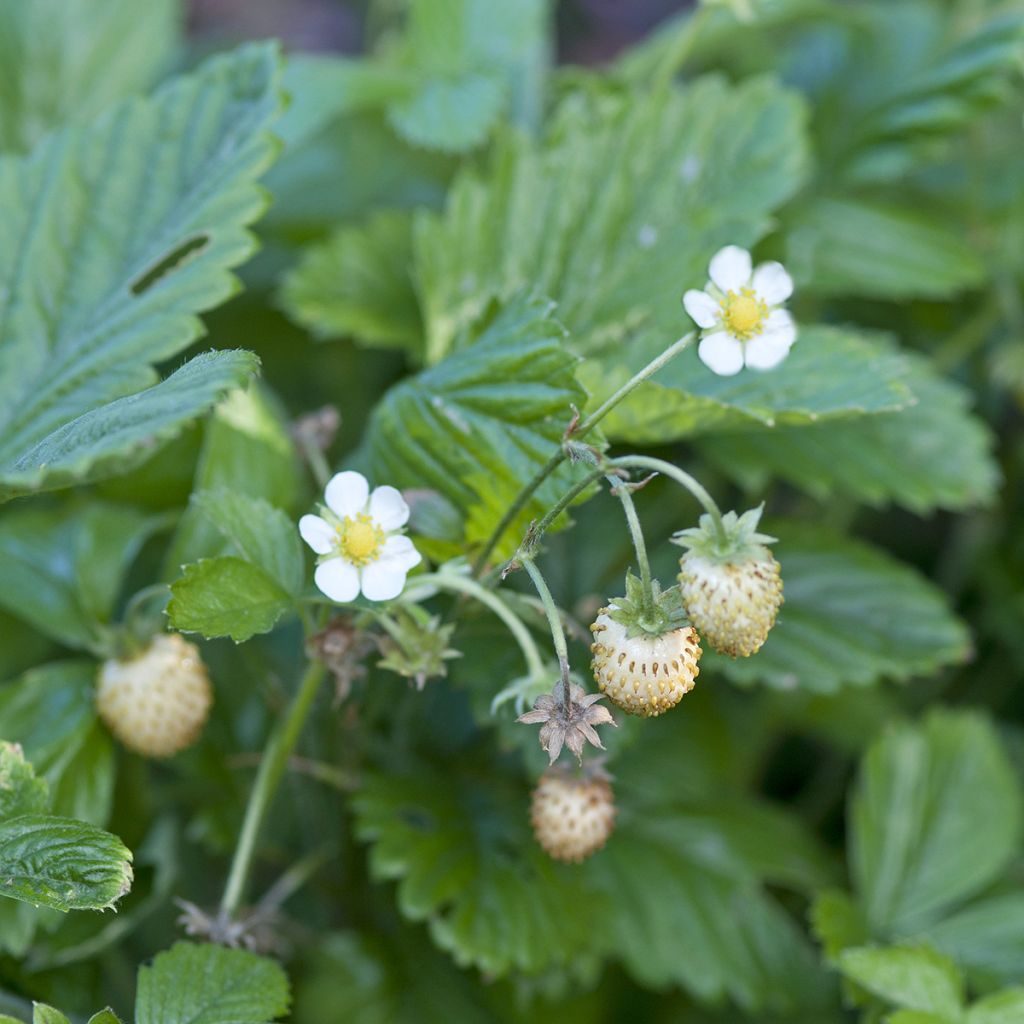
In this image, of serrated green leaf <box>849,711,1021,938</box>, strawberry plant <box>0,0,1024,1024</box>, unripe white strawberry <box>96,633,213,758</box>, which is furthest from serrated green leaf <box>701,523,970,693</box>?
unripe white strawberry <box>96,633,213,758</box>

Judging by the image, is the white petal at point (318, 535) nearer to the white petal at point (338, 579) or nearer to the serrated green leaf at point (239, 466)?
the white petal at point (338, 579)

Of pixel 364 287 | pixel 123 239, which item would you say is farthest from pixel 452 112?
pixel 123 239

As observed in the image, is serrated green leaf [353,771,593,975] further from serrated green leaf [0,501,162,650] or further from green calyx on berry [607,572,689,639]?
green calyx on berry [607,572,689,639]

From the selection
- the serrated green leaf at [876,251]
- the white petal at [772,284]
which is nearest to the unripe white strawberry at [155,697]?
the white petal at [772,284]

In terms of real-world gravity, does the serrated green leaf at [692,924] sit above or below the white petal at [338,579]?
below

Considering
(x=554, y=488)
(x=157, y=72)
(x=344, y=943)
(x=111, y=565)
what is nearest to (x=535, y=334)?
(x=554, y=488)

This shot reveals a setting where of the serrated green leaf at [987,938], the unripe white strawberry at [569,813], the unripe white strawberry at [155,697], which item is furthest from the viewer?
the serrated green leaf at [987,938]

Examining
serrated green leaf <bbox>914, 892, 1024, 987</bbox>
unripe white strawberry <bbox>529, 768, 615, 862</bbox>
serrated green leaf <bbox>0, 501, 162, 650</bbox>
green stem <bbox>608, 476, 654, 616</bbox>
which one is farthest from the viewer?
serrated green leaf <bbox>914, 892, 1024, 987</bbox>
